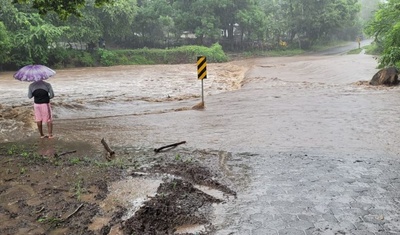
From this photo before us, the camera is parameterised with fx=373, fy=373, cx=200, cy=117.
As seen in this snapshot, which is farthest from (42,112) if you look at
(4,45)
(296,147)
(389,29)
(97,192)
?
(4,45)

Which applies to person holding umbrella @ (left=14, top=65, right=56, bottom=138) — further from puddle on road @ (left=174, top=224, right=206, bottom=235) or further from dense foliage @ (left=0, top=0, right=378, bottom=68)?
dense foliage @ (left=0, top=0, right=378, bottom=68)

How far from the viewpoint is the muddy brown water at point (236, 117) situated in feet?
28.1

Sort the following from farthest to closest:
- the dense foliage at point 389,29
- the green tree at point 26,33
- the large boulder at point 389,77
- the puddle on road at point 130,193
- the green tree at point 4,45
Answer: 1. the green tree at point 26,33
2. the green tree at point 4,45
3. the dense foliage at point 389,29
4. the large boulder at point 389,77
5. the puddle on road at point 130,193

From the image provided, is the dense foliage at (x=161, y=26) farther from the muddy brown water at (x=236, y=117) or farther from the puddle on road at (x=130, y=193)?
the puddle on road at (x=130, y=193)

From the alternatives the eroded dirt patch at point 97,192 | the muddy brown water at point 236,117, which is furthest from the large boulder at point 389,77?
the eroded dirt patch at point 97,192

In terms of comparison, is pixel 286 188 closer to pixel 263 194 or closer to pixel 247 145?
pixel 263 194

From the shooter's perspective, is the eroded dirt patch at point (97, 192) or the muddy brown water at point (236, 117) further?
the muddy brown water at point (236, 117)

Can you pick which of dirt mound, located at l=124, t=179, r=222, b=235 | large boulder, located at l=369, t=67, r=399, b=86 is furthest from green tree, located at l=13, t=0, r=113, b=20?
large boulder, located at l=369, t=67, r=399, b=86

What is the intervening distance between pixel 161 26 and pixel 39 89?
1491 inches

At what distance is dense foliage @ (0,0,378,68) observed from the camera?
31.1 m

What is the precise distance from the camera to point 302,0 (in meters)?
51.8

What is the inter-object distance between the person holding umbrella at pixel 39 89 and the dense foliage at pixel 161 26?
1783cm

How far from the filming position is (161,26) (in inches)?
1790

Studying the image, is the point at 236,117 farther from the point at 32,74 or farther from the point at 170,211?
the point at 170,211
